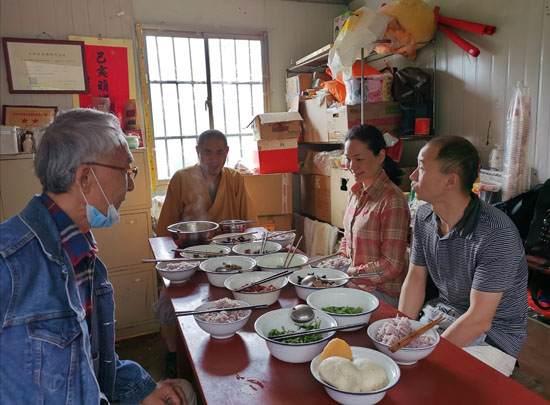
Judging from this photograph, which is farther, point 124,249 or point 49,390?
point 124,249

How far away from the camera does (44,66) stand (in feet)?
A: 11.8

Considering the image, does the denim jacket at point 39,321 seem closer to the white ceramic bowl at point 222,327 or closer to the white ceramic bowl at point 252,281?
the white ceramic bowl at point 222,327

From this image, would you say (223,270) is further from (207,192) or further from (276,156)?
(276,156)

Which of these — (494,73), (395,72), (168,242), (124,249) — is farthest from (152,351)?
(494,73)

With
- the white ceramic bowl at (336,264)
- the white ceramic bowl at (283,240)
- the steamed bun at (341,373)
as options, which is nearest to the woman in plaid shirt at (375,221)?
the white ceramic bowl at (336,264)

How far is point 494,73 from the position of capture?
2.74m

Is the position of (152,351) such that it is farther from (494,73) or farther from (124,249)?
(494,73)

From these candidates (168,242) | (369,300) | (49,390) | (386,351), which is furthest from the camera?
(168,242)

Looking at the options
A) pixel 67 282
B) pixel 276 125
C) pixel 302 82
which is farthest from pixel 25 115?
pixel 67 282

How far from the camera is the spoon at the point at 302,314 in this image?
120 cm

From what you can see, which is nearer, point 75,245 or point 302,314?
point 75,245

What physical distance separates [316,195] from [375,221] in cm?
222

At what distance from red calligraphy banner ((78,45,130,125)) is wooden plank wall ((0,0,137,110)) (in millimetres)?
141

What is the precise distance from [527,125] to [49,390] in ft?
9.22
